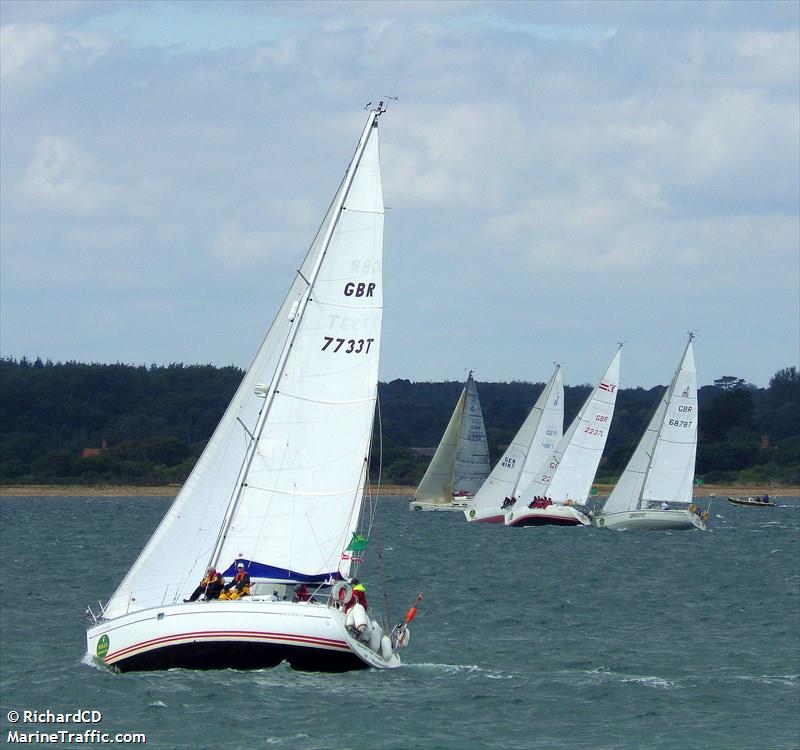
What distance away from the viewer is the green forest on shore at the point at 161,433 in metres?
129

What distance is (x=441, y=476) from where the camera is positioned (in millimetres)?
93250

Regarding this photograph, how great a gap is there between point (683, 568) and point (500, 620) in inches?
740

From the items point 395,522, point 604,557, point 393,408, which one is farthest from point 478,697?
point 393,408

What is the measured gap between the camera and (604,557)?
57469 millimetres

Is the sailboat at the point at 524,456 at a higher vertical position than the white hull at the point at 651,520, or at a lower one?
higher

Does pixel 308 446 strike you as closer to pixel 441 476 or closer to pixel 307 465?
pixel 307 465

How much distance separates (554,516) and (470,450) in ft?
60.2

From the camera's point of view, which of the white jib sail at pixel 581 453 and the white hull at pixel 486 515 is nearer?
the white jib sail at pixel 581 453

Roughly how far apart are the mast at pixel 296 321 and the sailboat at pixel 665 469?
155 feet

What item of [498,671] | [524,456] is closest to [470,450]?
[524,456]

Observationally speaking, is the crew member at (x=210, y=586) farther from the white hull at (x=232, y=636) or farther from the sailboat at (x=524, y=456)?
the sailboat at (x=524, y=456)

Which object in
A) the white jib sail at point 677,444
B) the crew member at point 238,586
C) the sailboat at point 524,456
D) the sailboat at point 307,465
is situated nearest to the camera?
the crew member at point 238,586

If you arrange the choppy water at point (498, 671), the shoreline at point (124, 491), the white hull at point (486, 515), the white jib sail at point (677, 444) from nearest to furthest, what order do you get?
the choppy water at point (498, 671) → the white jib sail at point (677, 444) → the white hull at point (486, 515) → the shoreline at point (124, 491)

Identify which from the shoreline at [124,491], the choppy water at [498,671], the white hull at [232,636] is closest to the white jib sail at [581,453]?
the choppy water at [498,671]
